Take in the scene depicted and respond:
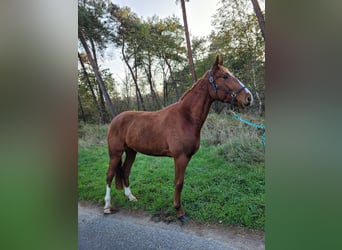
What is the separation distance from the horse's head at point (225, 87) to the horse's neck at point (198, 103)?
0.14 ft

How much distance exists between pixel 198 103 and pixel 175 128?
0.71ft

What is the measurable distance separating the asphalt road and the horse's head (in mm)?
762

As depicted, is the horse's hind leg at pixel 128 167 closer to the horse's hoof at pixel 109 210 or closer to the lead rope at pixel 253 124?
the horse's hoof at pixel 109 210

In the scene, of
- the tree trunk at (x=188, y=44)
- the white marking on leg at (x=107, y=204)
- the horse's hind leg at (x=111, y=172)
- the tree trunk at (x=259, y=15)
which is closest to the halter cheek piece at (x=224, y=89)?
the tree trunk at (x=188, y=44)

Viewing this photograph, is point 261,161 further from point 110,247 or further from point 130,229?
point 110,247

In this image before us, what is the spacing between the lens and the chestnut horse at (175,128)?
1.67 meters

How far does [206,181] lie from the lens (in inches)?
66.3

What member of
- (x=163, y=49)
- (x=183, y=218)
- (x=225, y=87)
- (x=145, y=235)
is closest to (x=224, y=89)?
(x=225, y=87)

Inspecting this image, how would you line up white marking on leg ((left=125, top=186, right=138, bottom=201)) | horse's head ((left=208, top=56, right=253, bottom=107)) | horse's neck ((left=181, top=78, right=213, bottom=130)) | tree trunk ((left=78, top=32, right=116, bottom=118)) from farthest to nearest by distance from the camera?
tree trunk ((left=78, top=32, right=116, bottom=118)), white marking on leg ((left=125, top=186, right=138, bottom=201)), horse's neck ((left=181, top=78, right=213, bottom=130)), horse's head ((left=208, top=56, right=253, bottom=107))

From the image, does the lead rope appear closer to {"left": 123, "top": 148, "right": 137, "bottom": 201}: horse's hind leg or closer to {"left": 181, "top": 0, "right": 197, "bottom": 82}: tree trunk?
{"left": 181, "top": 0, "right": 197, "bottom": 82}: tree trunk

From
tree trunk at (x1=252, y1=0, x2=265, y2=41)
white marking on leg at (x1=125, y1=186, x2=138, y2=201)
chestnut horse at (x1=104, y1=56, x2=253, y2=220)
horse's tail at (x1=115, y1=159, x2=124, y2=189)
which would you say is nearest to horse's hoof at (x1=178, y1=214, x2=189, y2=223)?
chestnut horse at (x1=104, y1=56, x2=253, y2=220)

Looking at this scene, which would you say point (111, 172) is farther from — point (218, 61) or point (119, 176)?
point (218, 61)

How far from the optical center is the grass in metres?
1.56
